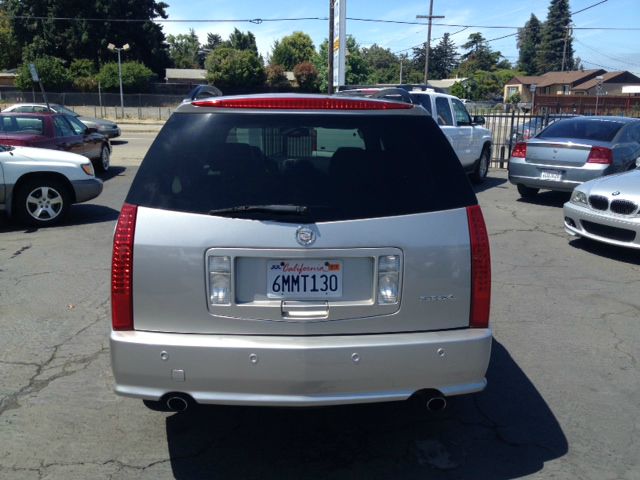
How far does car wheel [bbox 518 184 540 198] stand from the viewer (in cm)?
1238

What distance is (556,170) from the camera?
442 inches

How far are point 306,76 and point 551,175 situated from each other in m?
62.9

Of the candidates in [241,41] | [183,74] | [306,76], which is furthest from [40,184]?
[241,41]

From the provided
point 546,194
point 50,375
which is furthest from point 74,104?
point 50,375

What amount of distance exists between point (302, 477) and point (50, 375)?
7.15 ft

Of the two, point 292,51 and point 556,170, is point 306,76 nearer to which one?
point 292,51

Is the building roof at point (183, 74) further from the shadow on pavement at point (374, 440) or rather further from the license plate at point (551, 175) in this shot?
the shadow on pavement at point (374, 440)

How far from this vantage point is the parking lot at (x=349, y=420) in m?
3.37

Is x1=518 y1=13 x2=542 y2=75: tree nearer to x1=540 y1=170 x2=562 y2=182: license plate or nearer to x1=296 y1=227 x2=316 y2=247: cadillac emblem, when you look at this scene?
x1=540 y1=170 x2=562 y2=182: license plate

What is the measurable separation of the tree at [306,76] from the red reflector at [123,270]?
6843 cm

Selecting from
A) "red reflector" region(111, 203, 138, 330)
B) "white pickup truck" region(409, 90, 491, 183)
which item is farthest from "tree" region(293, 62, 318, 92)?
"red reflector" region(111, 203, 138, 330)

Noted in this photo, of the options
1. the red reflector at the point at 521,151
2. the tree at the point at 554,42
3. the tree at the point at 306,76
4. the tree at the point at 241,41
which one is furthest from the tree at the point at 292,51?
the red reflector at the point at 521,151

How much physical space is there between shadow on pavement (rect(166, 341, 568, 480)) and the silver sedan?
4.28m

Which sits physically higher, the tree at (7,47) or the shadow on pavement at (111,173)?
the tree at (7,47)
